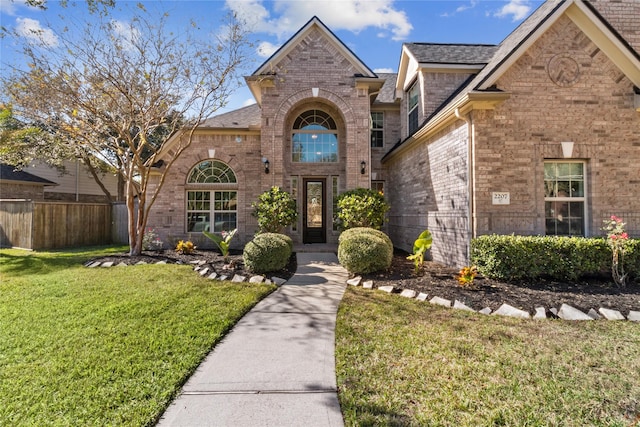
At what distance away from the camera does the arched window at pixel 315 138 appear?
11.9m

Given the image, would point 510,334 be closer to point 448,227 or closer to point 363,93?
point 448,227

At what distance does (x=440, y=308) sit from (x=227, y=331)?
337 centimetres

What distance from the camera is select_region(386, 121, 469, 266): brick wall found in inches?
285

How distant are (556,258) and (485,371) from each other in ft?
13.5

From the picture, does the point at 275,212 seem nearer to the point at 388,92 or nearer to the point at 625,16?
the point at 388,92

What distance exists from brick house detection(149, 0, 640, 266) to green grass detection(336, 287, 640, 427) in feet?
10.9

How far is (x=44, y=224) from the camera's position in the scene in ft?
36.9

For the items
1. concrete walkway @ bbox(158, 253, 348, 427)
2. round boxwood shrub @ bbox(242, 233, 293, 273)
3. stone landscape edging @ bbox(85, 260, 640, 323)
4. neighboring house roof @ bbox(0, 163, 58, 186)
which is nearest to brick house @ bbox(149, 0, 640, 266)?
stone landscape edging @ bbox(85, 260, 640, 323)

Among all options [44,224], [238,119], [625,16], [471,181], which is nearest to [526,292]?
[471,181]

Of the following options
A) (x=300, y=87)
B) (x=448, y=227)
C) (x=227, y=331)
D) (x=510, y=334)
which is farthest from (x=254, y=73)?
(x=510, y=334)

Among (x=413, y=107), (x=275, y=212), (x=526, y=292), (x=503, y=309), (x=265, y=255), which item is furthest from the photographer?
(x=413, y=107)

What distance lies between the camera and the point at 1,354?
3.24 meters

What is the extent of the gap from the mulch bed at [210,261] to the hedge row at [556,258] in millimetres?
4726

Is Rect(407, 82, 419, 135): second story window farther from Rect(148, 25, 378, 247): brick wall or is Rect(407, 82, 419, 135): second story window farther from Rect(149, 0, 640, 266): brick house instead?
Rect(148, 25, 378, 247): brick wall
